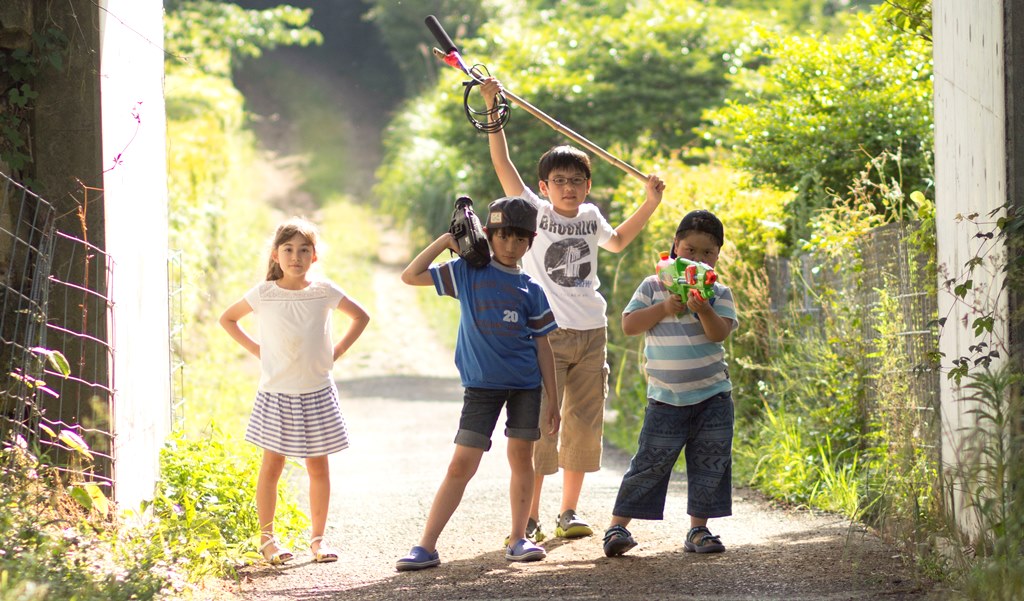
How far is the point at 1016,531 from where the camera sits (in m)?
3.81

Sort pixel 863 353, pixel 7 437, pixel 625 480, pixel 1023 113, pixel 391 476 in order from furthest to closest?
pixel 391 476
pixel 863 353
pixel 625 480
pixel 7 437
pixel 1023 113

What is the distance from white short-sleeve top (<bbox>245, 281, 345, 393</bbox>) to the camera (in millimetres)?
5586

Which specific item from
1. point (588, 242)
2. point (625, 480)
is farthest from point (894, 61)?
point (625, 480)

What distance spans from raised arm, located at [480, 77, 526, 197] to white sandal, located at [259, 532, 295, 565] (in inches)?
73.1

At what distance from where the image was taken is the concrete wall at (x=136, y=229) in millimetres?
5039

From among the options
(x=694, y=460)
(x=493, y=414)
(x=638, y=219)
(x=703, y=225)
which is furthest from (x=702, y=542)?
(x=638, y=219)

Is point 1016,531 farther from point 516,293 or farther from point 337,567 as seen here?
point 337,567

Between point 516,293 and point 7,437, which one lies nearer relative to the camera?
point 7,437

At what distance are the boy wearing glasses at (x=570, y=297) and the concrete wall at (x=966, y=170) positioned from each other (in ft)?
4.56

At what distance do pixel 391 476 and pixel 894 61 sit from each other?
4888 millimetres

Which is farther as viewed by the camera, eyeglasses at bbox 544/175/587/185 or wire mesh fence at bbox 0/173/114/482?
eyeglasses at bbox 544/175/587/185

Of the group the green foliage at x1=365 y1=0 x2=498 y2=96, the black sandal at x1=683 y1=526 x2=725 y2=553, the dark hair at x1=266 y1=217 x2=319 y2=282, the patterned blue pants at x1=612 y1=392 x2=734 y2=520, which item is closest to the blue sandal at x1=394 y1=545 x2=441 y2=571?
the patterned blue pants at x1=612 y1=392 x2=734 y2=520

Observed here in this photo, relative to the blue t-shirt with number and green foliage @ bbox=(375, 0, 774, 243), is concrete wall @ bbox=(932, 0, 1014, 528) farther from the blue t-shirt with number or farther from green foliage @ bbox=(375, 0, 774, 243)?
green foliage @ bbox=(375, 0, 774, 243)

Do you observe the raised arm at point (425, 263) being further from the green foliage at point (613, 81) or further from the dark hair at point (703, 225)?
the green foliage at point (613, 81)
